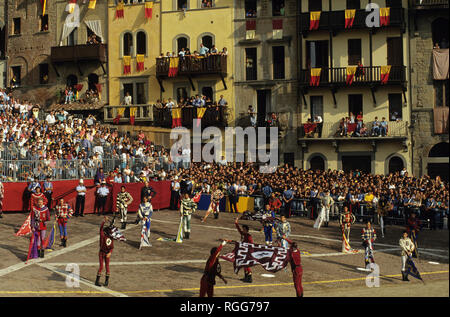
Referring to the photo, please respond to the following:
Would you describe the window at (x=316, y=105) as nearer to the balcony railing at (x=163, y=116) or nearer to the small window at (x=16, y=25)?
the balcony railing at (x=163, y=116)

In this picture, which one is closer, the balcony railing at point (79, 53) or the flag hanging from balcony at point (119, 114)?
the flag hanging from balcony at point (119, 114)

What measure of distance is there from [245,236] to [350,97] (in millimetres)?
26687

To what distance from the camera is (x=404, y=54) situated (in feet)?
134

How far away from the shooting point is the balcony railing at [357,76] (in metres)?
40.5

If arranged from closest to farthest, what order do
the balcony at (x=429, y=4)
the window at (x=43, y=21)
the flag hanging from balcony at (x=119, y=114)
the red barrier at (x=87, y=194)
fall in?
the red barrier at (x=87, y=194) < the balcony at (x=429, y=4) < the flag hanging from balcony at (x=119, y=114) < the window at (x=43, y=21)

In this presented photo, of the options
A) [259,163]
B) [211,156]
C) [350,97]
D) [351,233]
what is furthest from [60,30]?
[351,233]

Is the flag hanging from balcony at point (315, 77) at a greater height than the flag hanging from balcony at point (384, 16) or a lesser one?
lesser

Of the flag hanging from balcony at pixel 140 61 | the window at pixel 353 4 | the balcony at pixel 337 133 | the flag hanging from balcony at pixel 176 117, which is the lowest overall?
the balcony at pixel 337 133

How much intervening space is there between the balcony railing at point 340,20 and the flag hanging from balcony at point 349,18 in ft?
0.73

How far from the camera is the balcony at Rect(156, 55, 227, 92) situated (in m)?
43.7

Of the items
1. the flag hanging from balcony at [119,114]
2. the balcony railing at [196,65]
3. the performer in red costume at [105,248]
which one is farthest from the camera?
the flag hanging from balcony at [119,114]

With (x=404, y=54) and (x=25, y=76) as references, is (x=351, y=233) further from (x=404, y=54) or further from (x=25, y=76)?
(x=25, y=76)

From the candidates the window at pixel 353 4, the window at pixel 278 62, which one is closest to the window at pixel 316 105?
the window at pixel 278 62
